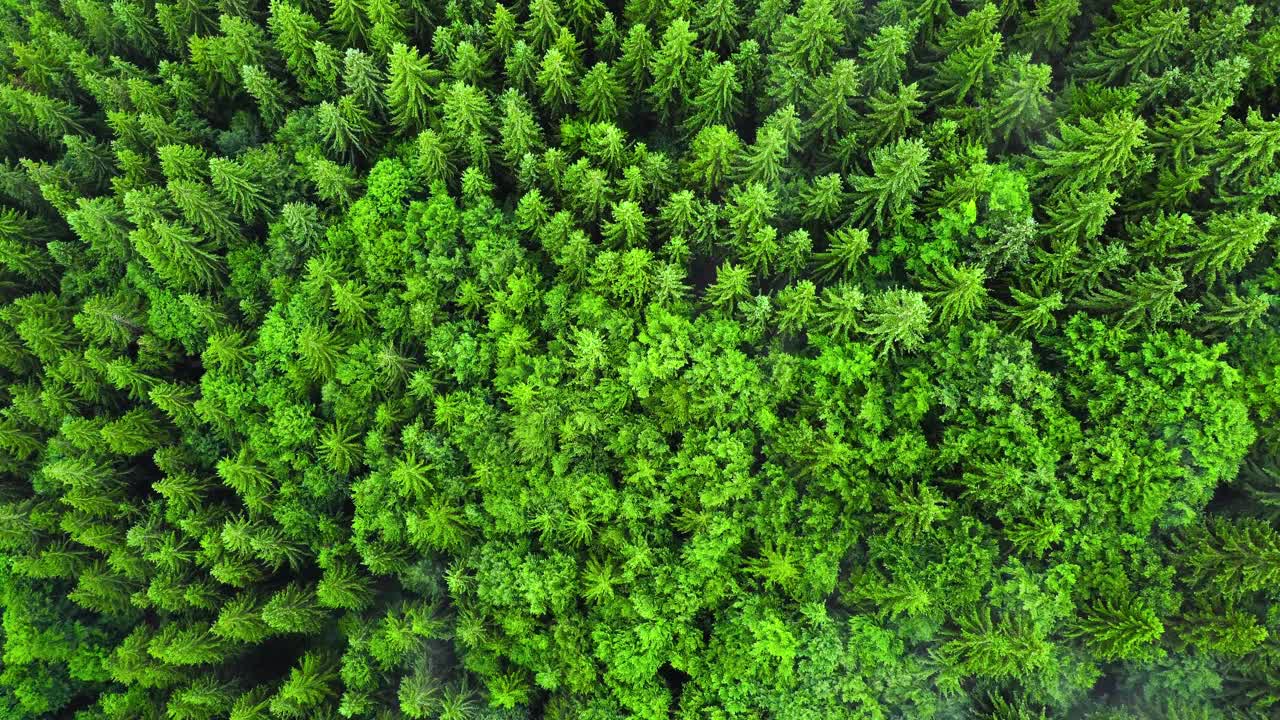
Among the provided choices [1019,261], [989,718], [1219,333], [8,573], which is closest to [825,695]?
[989,718]

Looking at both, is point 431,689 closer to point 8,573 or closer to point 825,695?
point 825,695

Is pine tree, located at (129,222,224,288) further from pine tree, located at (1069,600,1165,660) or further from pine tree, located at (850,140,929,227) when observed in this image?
pine tree, located at (1069,600,1165,660)

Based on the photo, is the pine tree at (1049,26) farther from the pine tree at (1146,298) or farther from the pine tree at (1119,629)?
the pine tree at (1119,629)

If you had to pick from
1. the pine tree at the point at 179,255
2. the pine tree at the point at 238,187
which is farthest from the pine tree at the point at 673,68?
the pine tree at the point at 179,255

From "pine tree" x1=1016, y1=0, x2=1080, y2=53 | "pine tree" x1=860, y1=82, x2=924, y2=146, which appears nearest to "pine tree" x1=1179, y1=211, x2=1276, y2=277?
"pine tree" x1=1016, y1=0, x2=1080, y2=53

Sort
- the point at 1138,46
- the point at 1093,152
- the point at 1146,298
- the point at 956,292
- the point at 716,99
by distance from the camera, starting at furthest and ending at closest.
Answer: the point at 716,99 → the point at 1138,46 → the point at 956,292 → the point at 1093,152 → the point at 1146,298

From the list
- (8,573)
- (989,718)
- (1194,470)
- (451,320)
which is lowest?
(8,573)

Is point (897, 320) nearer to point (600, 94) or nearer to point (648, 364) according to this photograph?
point (648, 364)

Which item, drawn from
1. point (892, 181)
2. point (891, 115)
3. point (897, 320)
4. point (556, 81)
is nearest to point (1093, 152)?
point (892, 181)

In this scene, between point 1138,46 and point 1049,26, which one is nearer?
point 1138,46
